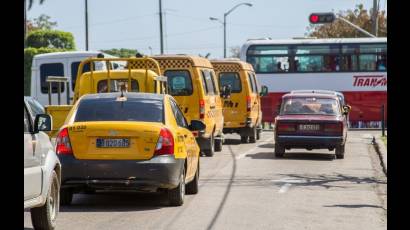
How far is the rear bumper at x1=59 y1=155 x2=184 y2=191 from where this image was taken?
13.3m

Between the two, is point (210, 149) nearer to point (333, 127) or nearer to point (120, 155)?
point (333, 127)

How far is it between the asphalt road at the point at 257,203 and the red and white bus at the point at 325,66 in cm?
2143

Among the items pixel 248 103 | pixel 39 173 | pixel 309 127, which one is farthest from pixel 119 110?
pixel 248 103

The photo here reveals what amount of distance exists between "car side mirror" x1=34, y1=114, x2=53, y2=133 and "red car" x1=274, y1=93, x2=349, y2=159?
13.9m

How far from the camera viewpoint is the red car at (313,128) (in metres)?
24.1

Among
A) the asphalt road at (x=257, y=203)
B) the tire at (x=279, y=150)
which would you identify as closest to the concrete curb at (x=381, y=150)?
the asphalt road at (x=257, y=203)

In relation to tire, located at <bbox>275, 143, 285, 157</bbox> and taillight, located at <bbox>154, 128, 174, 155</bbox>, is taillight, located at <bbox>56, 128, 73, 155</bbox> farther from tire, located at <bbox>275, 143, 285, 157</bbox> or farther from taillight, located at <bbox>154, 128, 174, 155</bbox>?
tire, located at <bbox>275, 143, 285, 157</bbox>

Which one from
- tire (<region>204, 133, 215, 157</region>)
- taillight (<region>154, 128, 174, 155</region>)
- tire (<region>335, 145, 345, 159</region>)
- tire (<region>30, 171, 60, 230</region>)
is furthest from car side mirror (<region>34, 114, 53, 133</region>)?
tire (<region>335, 145, 345, 159</region>)

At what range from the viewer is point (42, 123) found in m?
10.8

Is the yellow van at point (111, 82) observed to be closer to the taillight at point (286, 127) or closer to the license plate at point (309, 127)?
the taillight at point (286, 127)

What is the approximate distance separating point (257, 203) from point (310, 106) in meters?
10.9
